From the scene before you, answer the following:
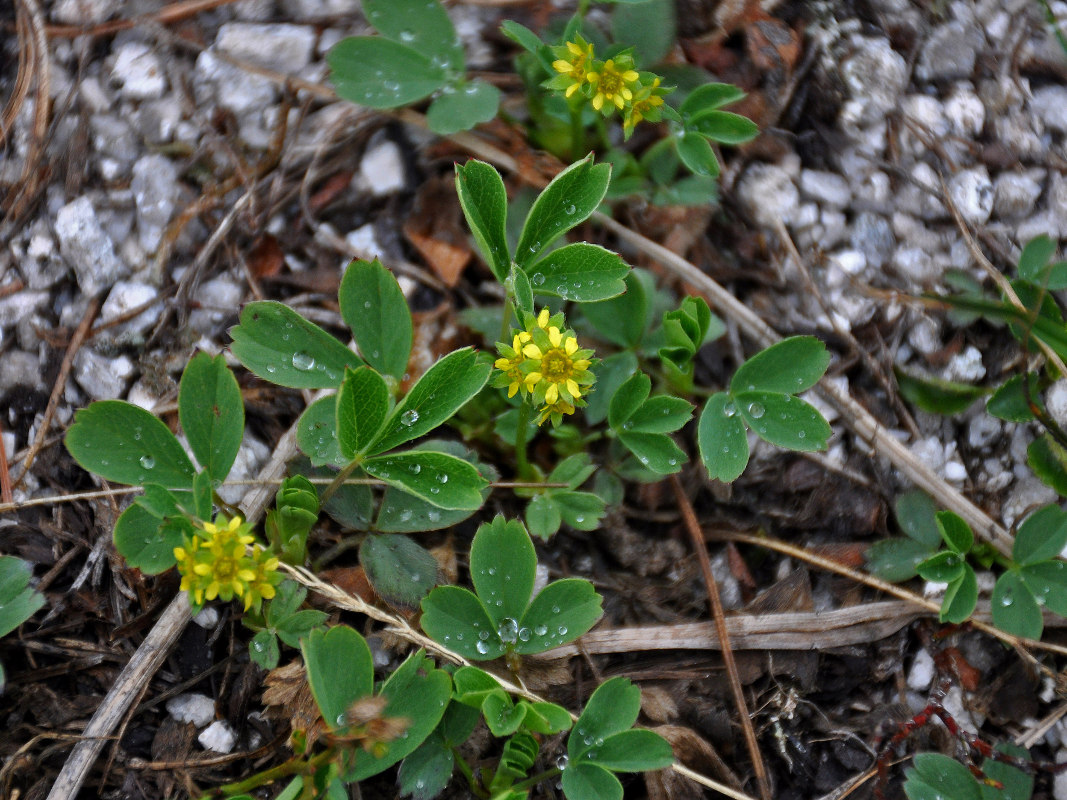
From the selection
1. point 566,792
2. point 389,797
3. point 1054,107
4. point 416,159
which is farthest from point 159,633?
point 1054,107

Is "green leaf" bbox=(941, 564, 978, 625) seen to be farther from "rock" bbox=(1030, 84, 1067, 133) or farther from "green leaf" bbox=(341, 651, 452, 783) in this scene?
"rock" bbox=(1030, 84, 1067, 133)

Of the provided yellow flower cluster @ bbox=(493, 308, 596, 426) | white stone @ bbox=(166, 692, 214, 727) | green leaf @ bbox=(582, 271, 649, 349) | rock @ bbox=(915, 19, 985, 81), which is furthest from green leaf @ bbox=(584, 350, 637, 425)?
rock @ bbox=(915, 19, 985, 81)

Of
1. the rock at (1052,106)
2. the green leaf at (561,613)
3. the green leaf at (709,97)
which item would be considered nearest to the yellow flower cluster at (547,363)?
the green leaf at (561,613)

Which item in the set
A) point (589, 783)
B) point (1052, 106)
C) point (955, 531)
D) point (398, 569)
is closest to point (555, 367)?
point (398, 569)

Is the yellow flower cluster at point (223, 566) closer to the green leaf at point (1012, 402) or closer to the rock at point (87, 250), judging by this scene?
the rock at point (87, 250)

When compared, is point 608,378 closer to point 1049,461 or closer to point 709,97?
point 709,97

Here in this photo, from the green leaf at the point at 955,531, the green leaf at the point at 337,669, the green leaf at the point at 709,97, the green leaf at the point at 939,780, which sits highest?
the green leaf at the point at 709,97

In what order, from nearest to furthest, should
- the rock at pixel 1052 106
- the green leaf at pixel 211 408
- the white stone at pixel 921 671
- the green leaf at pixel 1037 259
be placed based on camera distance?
the green leaf at pixel 211 408 → the white stone at pixel 921 671 → the green leaf at pixel 1037 259 → the rock at pixel 1052 106
